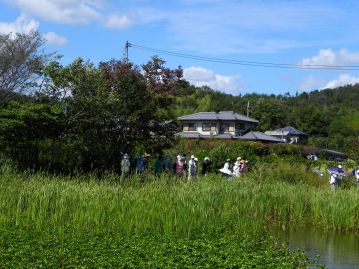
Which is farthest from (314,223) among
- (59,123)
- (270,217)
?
(59,123)

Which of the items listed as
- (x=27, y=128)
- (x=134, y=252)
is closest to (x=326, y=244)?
(x=134, y=252)

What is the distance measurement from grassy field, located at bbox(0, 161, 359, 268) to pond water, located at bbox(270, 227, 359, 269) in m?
0.61

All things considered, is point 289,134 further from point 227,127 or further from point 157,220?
point 157,220

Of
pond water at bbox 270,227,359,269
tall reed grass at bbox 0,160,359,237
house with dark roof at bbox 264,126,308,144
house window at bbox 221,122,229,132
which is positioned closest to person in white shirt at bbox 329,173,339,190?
tall reed grass at bbox 0,160,359,237

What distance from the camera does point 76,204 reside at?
10969 millimetres

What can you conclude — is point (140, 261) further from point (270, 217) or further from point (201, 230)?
point (270, 217)

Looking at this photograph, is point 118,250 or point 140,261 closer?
point 140,261

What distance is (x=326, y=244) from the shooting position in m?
11.9

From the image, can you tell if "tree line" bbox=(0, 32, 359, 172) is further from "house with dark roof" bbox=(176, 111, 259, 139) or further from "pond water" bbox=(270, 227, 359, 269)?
"house with dark roof" bbox=(176, 111, 259, 139)

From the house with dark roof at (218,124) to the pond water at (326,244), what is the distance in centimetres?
4952

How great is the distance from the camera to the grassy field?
710 centimetres

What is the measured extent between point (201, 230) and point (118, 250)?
9.40 feet

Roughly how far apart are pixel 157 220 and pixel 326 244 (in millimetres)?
3823

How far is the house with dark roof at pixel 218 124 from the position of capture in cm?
6385
